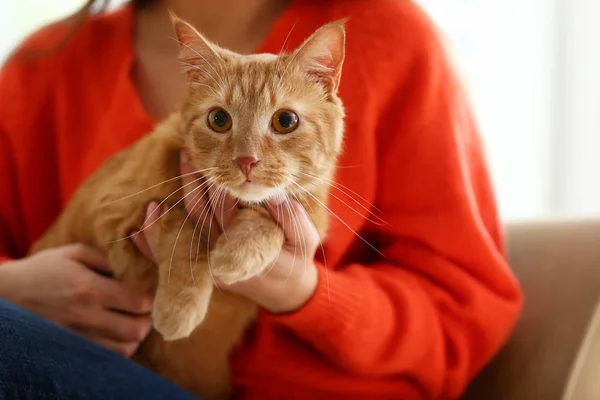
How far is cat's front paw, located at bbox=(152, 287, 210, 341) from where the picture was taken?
0.75 meters

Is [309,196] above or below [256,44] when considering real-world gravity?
below

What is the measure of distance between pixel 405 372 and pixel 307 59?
0.65 metres

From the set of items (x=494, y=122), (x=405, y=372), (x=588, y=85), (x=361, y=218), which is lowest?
(x=405, y=372)

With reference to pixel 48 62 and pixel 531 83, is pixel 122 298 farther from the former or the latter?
pixel 531 83

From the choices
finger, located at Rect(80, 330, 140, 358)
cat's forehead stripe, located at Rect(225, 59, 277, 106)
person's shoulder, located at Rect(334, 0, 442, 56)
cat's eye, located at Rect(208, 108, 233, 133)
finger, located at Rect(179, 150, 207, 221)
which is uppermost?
person's shoulder, located at Rect(334, 0, 442, 56)

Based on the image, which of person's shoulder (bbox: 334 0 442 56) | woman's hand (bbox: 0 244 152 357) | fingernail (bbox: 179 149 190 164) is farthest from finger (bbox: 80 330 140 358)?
person's shoulder (bbox: 334 0 442 56)

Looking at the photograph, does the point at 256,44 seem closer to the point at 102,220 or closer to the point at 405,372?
the point at 102,220

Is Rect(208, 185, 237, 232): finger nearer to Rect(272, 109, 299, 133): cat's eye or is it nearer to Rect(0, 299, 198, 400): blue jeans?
Rect(272, 109, 299, 133): cat's eye

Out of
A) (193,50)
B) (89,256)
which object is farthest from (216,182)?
(89,256)

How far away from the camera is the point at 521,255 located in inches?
46.5

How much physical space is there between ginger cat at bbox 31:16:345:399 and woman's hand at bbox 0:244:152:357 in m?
0.03

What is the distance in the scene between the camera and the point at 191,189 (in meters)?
0.73

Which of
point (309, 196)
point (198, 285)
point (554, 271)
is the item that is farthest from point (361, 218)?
point (554, 271)

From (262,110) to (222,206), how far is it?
0.16 meters
